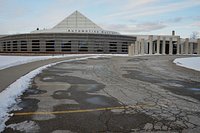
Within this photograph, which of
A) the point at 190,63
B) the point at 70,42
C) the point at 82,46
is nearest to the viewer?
the point at 190,63

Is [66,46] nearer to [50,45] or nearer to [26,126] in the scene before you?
[50,45]

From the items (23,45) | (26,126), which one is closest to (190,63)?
(26,126)

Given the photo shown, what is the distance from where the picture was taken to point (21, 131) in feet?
15.9

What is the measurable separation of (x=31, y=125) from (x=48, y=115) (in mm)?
796

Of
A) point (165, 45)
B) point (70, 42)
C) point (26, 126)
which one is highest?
point (70, 42)

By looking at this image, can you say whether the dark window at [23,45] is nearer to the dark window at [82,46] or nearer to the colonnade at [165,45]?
the dark window at [82,46]

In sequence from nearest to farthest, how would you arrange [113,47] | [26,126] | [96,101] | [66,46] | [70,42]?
[26,126] < [96,101] < [70,42] < [66,46] < [113,47]

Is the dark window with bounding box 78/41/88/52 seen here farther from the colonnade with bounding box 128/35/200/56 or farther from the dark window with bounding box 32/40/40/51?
the colonnade with bounding box 128/35/200/56

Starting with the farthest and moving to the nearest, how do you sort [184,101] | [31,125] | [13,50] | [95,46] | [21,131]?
1. [13,50]
2. [95,46]
3. [184,101]
4. [31,125]
5. [21,131]

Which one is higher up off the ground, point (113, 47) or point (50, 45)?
point (50, 45)

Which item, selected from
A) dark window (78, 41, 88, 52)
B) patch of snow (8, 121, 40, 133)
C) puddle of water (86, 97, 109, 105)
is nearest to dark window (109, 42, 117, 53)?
dark window (78, 41, 88, 52)

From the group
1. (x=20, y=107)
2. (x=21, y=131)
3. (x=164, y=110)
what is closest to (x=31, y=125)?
(x=21, y=131)

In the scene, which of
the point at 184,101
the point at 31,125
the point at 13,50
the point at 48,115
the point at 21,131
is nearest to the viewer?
the point at 21,131

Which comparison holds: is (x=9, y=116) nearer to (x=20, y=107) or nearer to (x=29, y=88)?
(x=20, y=107)
